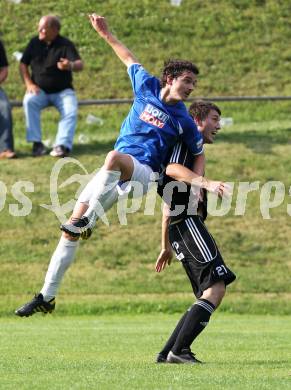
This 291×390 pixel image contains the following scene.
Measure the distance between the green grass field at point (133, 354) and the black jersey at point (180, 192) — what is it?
1204mm

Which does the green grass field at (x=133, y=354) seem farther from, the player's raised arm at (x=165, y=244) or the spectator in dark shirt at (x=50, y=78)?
the spectator in dark shirt at (x=50, y=78)

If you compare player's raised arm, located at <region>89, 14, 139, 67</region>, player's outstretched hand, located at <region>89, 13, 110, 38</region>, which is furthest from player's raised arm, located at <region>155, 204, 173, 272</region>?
player's outstretched hand, located at <region>89, 13, 110, 38</region>

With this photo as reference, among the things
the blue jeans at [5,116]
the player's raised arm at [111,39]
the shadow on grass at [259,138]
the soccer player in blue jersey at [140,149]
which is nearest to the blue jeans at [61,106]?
the blue jeans at [5,116]

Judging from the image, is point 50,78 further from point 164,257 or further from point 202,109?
point 164,257

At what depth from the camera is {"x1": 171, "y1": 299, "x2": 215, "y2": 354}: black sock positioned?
8672 millimetres

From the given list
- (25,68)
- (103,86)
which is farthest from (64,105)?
(103,86)

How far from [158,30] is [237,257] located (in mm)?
10477

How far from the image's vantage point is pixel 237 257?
16.6m

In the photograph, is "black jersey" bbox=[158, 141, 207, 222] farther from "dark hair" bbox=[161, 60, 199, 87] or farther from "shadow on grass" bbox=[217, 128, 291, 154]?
"shadow on grass" bbox=[217, 128, 291, 154]

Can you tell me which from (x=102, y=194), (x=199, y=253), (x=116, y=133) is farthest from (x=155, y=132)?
(x=116, y=133)

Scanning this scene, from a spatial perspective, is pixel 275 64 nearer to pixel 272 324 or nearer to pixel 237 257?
pixel 237 257

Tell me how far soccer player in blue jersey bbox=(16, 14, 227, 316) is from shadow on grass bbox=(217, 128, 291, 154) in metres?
10.7

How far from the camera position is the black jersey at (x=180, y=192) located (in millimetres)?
8734

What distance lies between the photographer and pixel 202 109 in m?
9.20
